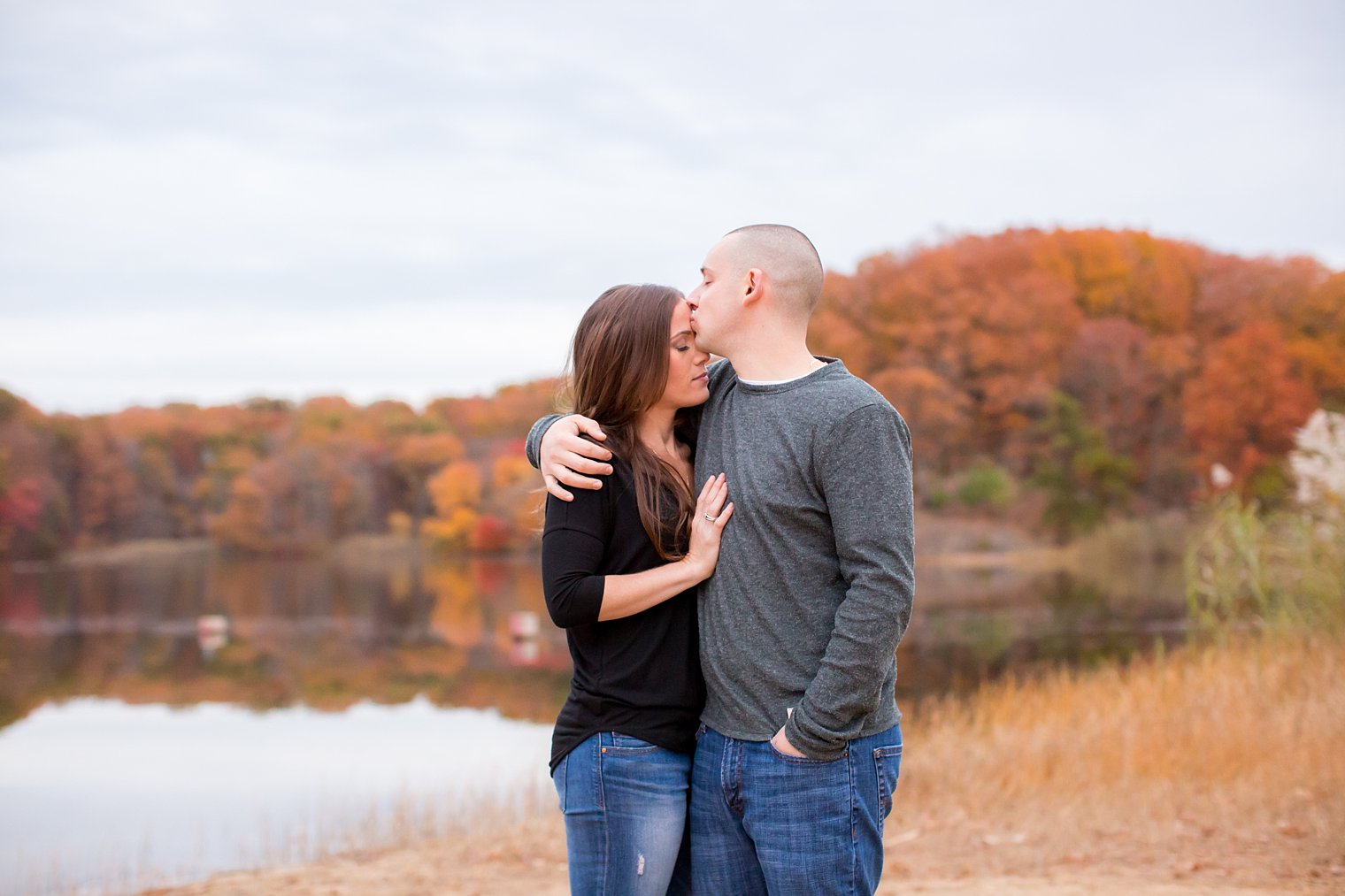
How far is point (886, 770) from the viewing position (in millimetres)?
2441

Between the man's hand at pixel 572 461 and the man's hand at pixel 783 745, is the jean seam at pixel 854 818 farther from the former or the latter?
the man's hand at pixel 572 461

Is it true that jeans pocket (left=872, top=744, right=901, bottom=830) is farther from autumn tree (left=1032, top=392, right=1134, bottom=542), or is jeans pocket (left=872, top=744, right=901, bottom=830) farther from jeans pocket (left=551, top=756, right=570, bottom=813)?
autumn tree (left=1032, top=392, right=1134, bottom=542)

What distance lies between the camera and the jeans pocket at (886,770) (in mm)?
2420

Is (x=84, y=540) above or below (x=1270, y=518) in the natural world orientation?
below

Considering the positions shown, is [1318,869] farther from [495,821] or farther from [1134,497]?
[1134,497]

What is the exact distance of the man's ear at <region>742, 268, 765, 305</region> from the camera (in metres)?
2.55

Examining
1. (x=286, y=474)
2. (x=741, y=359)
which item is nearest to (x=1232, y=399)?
(x=286, y=474)

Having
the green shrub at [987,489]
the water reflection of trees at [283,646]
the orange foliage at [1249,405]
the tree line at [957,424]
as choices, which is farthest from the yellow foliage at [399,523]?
the orange foliage at [1249,405]

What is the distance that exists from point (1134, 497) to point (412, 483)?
23.5 metres

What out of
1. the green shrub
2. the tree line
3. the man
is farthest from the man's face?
the green shrub

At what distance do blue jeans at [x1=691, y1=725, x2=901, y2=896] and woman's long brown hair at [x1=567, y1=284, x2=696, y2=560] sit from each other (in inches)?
18.8

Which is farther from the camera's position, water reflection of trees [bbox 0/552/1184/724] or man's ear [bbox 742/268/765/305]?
water reflection of trees [bbox 0/552/1184/724]

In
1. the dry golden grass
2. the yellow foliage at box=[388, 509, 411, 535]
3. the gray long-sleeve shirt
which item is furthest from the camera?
the yellow foliage at box=[388, 509, 411, 535]

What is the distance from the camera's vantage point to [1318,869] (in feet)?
16.2
